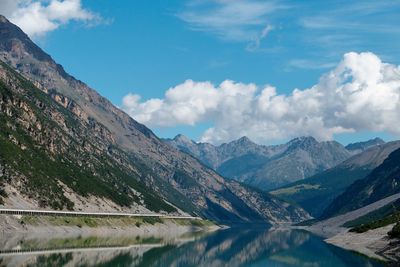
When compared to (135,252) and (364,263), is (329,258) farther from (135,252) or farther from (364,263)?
(135,252)

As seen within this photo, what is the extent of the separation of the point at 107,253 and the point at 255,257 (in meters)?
47.8

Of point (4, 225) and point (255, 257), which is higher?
point (255, 257)

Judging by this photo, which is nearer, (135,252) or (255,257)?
(135,252)

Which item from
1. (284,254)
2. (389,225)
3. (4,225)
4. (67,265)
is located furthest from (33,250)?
(389,225)

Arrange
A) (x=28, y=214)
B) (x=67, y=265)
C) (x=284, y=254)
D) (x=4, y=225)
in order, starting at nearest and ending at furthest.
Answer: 1. (x=67, y=265)
2. (x=4, y=225)
3. (x=284, y=254)
4. (x=28, y=214)

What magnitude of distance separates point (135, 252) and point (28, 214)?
54169 millimetres

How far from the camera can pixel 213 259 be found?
527ft

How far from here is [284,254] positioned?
186500 mm

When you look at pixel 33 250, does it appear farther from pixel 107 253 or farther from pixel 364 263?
pixel 364 263

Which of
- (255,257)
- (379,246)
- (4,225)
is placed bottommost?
(4,225)

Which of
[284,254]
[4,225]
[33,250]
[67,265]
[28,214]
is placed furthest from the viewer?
[28,214]

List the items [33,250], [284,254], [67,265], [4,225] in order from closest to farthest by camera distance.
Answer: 1. [67,265]
2. [33,250]
3. [4,225]
4. [284,254]

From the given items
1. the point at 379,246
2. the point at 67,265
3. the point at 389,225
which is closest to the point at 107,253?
the point at 67,265

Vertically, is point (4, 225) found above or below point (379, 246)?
below
